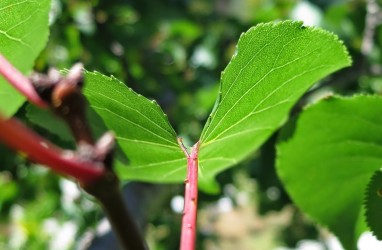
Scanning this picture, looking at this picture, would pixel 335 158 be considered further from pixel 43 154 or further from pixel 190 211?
pixel 43 154

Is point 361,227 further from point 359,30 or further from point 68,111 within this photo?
point 359,30

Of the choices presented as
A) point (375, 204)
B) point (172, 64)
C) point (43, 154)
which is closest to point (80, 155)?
point (43, 154)

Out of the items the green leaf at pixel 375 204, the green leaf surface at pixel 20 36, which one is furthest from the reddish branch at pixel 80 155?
the green leaf at pixel 375 204

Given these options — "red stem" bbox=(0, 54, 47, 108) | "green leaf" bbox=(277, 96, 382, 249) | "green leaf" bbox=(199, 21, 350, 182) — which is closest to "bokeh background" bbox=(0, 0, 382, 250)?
"green leaf" bbox=(277, 96, 382, 249)

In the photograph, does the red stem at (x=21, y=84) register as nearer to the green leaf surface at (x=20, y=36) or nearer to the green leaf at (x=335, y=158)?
the green leaf surface at (x=20, y=36)

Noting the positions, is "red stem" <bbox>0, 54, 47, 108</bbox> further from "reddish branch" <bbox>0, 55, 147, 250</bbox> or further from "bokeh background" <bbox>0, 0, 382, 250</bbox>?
"bokeh background" <bbox>0, 0, 382, 250</bbox>

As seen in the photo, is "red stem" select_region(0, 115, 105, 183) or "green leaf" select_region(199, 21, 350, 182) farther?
"green leaf" select_region(199, 21, 350, 182)
